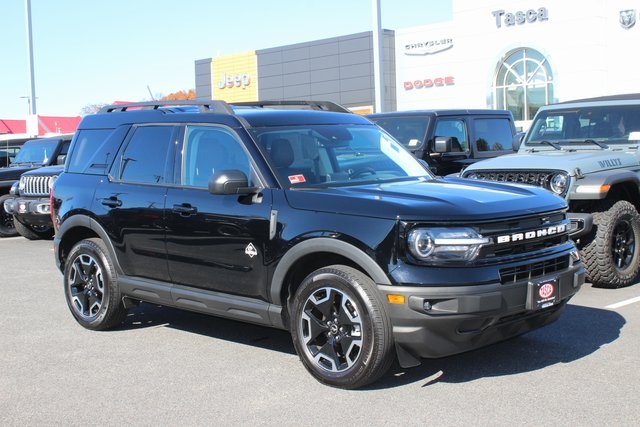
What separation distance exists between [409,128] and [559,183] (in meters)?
4.07

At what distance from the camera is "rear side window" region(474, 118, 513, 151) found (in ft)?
39.9

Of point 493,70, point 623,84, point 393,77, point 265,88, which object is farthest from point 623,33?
point 265,88

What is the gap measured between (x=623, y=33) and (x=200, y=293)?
32.4 metres

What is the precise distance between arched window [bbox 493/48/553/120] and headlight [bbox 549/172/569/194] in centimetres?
3023

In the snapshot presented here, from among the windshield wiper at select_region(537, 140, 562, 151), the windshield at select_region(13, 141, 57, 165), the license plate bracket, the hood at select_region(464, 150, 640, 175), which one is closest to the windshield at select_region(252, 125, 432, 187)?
the license plate bracket

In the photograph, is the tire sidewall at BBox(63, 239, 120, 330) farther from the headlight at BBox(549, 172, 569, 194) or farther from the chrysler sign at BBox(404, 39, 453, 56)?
the chrysler sign at BBox(404, 39, 453, 56)

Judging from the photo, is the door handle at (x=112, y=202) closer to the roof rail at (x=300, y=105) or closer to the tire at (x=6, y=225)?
the roof rail at (x=300, y=105)

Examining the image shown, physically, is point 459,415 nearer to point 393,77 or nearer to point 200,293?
point 200,293

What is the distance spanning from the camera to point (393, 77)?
4766 cm

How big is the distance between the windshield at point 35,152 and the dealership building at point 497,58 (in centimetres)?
2578

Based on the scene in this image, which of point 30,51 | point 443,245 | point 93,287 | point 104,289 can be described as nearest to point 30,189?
point 93,287

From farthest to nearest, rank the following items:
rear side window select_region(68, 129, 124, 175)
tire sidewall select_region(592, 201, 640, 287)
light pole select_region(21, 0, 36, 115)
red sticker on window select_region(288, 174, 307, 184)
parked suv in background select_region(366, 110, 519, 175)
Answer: light pole select_region(21, 0, 36, 115) → parked suv in background select_region(366, 110, 519, 175) → tire sidewall select_region(592, 201, 640, 287) → rear side window select_region(68, 129, 124, 175) → red sticker on window select_region(288, 174, 307, 184)

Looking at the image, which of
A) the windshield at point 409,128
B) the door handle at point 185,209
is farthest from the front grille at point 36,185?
the door handle at point 185,209

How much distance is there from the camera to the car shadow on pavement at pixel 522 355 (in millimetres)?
5363
